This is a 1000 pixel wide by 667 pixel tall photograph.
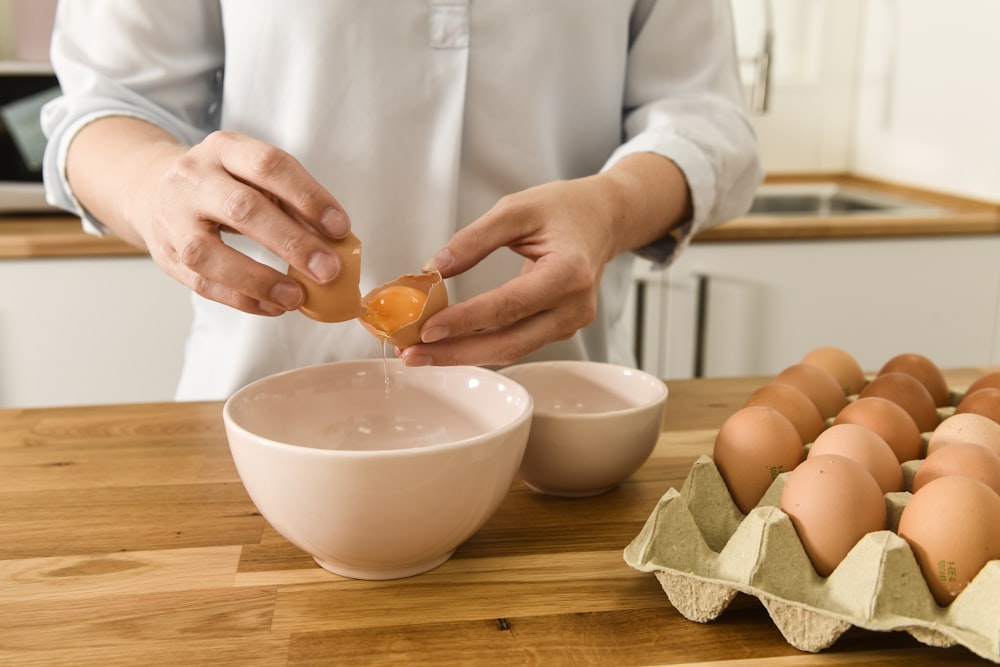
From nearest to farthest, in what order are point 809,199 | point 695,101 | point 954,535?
point 954,535, point 695,101, point 809,199

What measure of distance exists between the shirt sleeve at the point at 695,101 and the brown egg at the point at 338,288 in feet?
1.34

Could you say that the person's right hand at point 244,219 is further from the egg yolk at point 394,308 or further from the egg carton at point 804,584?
the egg carton at point 804,584

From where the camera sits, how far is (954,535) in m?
0.58

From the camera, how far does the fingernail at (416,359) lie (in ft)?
2.42

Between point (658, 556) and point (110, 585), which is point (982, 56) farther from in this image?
point (110, 585)

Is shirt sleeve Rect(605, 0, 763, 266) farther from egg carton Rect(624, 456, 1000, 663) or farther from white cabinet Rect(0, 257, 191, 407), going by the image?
white cabinet Rect(0, 257, 191, 407)

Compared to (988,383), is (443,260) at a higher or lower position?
higher

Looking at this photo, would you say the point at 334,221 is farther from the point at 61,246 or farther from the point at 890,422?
the point at 61,246

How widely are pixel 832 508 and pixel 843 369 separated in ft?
1.21

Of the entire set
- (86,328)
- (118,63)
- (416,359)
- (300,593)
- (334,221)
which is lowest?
(86,328)

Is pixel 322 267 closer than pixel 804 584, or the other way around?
pixel 804 584

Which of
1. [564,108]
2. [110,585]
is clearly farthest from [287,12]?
[110,585]

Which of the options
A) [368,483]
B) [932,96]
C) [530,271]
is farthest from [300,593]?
[932,96]

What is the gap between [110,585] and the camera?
2.18 feet
